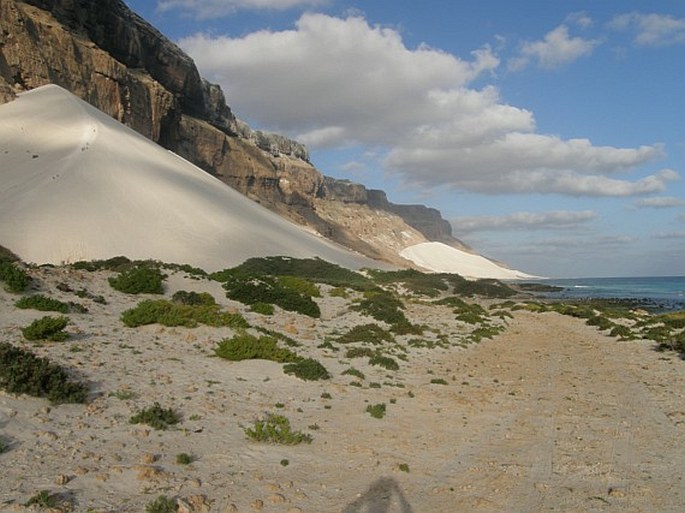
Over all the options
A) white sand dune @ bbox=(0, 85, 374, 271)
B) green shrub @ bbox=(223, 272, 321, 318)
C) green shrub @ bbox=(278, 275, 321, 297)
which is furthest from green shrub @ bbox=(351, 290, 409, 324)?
white sand dune @ bbox=(0, 85, 374, 271)

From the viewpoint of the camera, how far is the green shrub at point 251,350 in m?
12.7

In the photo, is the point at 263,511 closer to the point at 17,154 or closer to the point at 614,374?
the point at 614,374

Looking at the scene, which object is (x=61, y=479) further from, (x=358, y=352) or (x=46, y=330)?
(x=358, y=352)

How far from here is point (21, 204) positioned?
39.9 meters

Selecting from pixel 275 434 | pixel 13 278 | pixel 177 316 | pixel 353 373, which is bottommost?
pixel 353 373

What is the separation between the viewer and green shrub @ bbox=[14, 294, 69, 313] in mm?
13963

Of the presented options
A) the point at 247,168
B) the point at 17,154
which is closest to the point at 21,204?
the point at 17,154

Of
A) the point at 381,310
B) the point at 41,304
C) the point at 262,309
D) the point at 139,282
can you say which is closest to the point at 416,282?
the point at 381,310

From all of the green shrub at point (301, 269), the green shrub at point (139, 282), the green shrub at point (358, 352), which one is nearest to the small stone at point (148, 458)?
the green shrub at point (358, 352)

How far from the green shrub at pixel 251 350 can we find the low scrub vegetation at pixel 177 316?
7.25 feet

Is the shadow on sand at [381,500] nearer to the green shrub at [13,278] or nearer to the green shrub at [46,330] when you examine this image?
the green shrub at [46,330]

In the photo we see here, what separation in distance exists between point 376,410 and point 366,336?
829 centimetres

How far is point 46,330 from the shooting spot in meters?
11.3

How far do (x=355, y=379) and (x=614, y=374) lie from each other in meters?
8.44
